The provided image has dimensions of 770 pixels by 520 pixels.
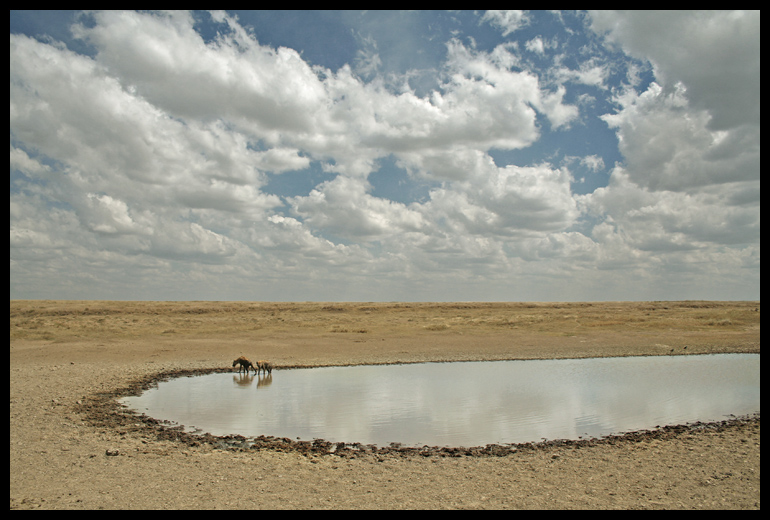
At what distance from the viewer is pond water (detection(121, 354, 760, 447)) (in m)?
12.2

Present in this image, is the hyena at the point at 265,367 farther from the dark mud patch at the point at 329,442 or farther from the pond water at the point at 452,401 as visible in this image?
the dark mud patch at the point at 329,442

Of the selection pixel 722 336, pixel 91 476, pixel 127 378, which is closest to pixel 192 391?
pixel 127 378

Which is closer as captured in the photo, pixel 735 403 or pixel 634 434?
pixel 634 434

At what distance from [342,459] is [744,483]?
7320 mm

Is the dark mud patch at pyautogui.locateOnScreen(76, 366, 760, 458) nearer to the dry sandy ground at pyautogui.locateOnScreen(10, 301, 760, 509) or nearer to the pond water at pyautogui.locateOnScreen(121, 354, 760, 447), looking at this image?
the dry sandy ground at pyautogui.locateOnScreen(10, 301, 760, 509)

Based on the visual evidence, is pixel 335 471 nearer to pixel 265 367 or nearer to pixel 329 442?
pixel 329 442

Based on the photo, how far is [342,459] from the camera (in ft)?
31.3

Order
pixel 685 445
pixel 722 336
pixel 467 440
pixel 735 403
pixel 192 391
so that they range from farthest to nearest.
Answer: pixel 722 336, pixel 192 391, pixel 735 403, pixel 467 440, pixel 685 445

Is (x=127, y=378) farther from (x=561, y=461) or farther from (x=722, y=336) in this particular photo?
(x=722, y=336)

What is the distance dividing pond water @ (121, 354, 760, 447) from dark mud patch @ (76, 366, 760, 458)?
0.55 meters

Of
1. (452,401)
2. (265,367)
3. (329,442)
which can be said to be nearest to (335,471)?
(329,442)

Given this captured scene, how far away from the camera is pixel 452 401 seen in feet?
51.1

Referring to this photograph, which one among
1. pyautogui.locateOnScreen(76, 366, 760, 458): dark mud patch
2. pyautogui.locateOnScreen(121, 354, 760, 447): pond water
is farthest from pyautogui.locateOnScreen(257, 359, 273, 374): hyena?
pyautogui.locateOnScreen(76, 366, 760, 458): dark mud patch

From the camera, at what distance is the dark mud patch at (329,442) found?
32.9 ft
